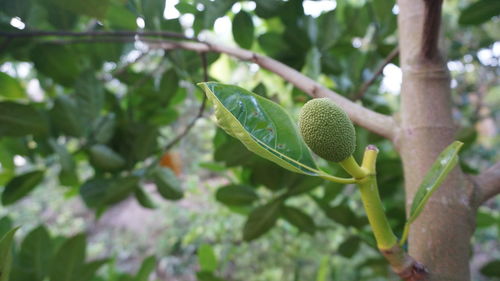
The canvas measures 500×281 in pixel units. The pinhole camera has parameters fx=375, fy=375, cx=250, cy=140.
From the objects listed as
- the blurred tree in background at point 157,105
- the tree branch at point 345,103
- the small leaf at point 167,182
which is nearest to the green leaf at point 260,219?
the blurred tree in background at point 157,105

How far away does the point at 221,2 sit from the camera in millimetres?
564

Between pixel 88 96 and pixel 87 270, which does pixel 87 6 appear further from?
pixel 87 270

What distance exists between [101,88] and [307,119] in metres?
0.50

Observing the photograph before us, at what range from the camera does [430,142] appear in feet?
1.12

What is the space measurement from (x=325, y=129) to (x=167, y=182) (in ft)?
1.48

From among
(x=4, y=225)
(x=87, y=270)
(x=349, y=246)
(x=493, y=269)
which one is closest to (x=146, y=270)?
(x=87, y=270)

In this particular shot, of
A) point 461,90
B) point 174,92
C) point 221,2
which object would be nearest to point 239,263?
point 461,90

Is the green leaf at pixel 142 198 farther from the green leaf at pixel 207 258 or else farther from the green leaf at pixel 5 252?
the green leaf at pixel 5 252

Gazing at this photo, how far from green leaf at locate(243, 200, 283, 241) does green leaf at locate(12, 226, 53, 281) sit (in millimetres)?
283

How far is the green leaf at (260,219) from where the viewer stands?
56 centimetres

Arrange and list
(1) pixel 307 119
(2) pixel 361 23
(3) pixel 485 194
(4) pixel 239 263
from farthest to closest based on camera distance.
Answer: (4) pixel 239 263 → (2) pixel 361 23 → (3) pixel 485 194 → (1) pixel 307 119

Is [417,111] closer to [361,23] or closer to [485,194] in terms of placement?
[485,194]

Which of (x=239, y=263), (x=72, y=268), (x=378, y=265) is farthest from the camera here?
(x=239, y=263)

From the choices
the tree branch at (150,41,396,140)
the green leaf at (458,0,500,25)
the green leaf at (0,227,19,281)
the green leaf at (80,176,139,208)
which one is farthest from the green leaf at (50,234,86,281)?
the green leaf at (458,0,500,25)
